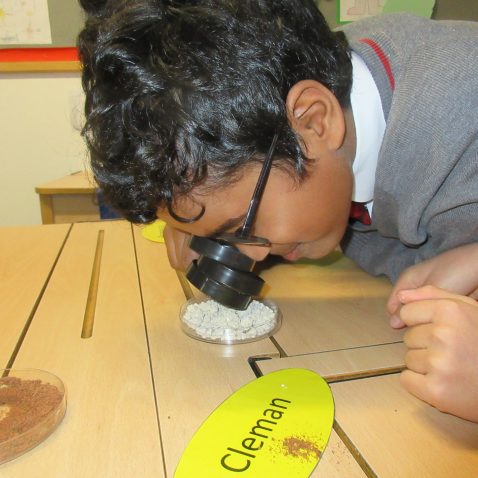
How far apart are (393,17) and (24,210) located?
1749 mm

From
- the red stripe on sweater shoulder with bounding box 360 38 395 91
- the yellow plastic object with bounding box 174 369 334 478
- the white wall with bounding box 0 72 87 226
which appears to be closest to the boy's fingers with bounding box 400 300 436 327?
the yellow plastic object with bounding box 174 369 334 478

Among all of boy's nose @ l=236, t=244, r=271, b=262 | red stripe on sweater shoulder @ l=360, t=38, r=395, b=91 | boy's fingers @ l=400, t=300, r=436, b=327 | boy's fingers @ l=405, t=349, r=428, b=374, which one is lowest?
boy's fingers @ l=405, t=349, r=428, b=374

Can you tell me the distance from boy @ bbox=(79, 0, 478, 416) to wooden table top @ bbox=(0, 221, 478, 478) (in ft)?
0.42

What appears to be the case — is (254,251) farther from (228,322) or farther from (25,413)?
(25,413)

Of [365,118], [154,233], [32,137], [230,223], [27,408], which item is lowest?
[32,137]

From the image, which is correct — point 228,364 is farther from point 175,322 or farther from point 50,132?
point 50,132

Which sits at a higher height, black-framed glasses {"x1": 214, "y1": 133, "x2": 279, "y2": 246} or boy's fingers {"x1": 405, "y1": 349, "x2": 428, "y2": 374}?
black-framed glasses {"x1": 214, "y1": 133, "x2": 279, "y2": 246}

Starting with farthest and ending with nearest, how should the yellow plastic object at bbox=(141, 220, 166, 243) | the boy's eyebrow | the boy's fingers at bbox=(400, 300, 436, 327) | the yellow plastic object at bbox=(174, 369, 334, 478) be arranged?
1. the yellow plastic object at bbox=(141, 220, 166, 243)
2. the boy's eyebrow
3. the boy's fingers at bbox=(400, 300, 436, 327)
4. the yellow plastic object at bbox=(174, 369, 334, 478)

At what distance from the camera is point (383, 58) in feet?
2.19

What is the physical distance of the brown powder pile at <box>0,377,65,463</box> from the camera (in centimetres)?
39

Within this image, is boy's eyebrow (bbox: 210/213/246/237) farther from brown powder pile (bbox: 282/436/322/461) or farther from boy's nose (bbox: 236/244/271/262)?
brown powder pile (bbox: 282/436/322/461)

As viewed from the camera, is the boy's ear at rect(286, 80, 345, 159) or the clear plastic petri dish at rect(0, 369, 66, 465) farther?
the boy's ear at rect(286, 80, 345, 159)

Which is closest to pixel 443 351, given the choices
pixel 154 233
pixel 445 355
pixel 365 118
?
pixel 445 355

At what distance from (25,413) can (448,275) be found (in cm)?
54
